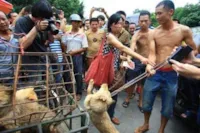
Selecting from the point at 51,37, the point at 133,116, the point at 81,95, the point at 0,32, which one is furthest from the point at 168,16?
the point at 81,95

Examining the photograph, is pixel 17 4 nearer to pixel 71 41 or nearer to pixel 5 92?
pixel 71 41

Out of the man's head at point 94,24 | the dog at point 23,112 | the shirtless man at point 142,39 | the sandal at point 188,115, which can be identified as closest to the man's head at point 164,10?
the shirtless man at point 142,39

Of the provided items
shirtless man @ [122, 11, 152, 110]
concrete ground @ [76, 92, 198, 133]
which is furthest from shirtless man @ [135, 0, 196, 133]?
shirtless man @ [122, 11, 152, 110]

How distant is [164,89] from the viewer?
3.28 meters

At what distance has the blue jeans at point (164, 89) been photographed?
3223mm

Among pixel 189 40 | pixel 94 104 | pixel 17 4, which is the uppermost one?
pixel 17 4

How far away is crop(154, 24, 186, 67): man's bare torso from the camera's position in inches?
125

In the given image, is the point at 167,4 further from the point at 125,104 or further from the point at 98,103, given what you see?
the point at 125,104

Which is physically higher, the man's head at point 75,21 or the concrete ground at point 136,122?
the man's head at point 75,21

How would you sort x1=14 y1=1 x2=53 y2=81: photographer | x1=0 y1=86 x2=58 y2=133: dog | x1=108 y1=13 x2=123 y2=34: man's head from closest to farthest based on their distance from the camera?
x1=0 y1=86 x2=58 y2=133: dog
x1=14 y1=1 x2=53 y2=81: photographer
x1=108 y1=13 x2=123 y2=34: man's head

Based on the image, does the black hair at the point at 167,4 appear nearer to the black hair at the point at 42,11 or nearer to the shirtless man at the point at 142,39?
the shirtless man at the point at 142,39

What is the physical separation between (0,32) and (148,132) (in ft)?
9.05

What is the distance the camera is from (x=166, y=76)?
324 cm

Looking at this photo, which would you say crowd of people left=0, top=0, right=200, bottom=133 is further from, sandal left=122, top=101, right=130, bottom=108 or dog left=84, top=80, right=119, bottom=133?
sandal left=122, top=101, right=130, bottom=108
